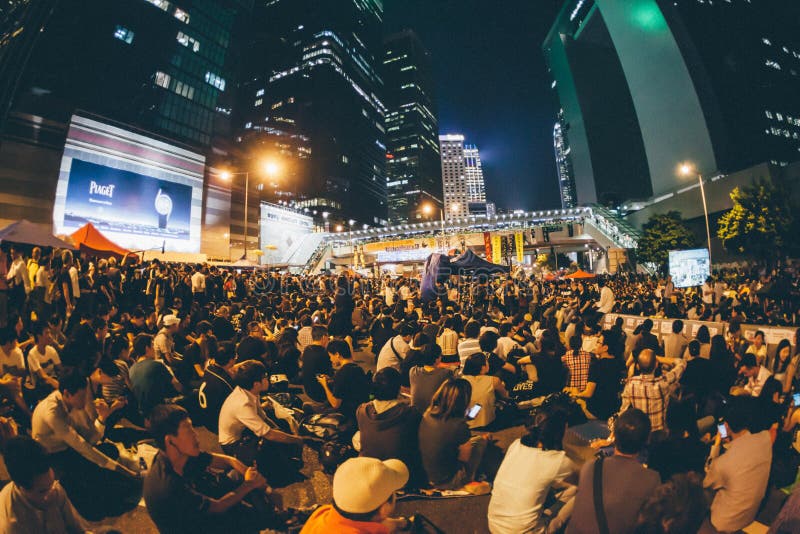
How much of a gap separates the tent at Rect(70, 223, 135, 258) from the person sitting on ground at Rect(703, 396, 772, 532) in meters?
16.1

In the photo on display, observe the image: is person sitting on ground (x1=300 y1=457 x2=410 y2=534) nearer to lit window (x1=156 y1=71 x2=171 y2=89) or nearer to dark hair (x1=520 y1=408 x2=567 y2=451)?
dark hair (x1=520 y1=408 x2=567 y2=451)

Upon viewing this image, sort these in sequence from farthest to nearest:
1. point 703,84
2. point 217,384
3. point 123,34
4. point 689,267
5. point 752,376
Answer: point 703,84, point 123,34, point 689,267, point 752,376, point 217,384

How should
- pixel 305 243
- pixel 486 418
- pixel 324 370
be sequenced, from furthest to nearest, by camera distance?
pixel 305 243 → pixel 324 370 → pixel 486 418

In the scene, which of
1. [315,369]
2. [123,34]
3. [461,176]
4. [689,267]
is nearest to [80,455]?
[315,369]

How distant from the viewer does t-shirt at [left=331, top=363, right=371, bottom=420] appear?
15.9ft

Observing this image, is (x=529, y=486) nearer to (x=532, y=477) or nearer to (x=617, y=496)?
(x=532, y=477)

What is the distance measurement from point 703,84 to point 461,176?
463 feet

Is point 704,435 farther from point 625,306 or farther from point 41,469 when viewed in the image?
point 625,306

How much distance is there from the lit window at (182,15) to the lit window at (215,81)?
5.95 m

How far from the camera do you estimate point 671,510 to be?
187 cm

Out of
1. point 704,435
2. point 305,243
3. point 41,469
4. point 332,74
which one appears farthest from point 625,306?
point 332,74

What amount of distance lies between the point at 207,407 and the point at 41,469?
246 centimetres

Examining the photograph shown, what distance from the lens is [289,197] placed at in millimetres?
92250

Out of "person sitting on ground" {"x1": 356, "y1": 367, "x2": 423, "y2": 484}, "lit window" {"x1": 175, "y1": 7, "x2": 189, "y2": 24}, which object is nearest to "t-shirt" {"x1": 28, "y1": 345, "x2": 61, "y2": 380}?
"person sitting on ground" {"x1": 356, "y1": 367, "x2": 423, "y2": 484}
